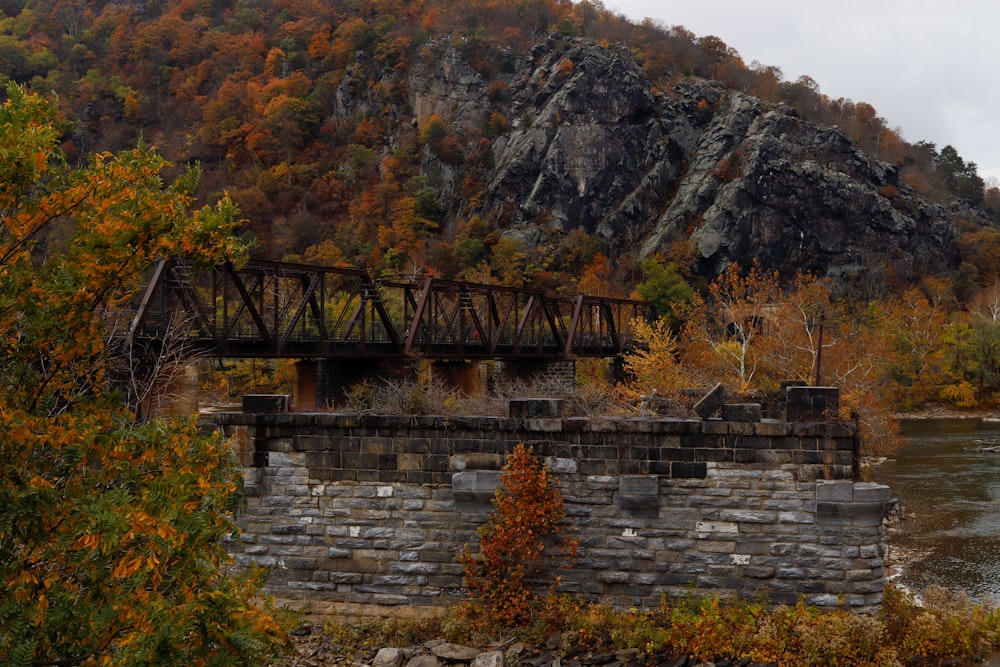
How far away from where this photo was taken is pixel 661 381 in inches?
1281

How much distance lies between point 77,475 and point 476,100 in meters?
105

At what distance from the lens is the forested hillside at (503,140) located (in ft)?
273

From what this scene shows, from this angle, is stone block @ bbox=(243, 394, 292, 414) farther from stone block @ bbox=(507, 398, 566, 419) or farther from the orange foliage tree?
the orange foliage tree

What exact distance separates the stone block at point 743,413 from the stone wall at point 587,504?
97 mm

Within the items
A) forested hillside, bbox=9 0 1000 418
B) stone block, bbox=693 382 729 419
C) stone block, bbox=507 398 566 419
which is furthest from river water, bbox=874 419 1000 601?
forested hillside, bbox=9 0 1000 418

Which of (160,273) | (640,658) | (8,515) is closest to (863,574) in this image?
(640,658)

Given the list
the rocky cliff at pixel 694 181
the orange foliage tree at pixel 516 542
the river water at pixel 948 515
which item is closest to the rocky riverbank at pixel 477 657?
the orange foliage tree at pixel 516 542

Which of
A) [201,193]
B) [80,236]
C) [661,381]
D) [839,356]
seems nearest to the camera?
[80,236]

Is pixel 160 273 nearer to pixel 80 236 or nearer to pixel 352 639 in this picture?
pixel 352 639

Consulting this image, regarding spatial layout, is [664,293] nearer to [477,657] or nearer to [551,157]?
[551,157]

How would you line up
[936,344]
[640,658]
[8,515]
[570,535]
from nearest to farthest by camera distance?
[8,515]
[640,658]
[570,535]
[936,344]

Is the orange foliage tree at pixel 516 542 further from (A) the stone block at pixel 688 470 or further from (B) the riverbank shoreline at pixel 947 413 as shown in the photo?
(B) the riverbank shoreline at pixel 947 413

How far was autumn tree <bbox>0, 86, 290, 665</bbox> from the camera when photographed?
4945mm

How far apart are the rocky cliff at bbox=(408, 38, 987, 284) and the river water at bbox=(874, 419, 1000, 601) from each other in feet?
148
